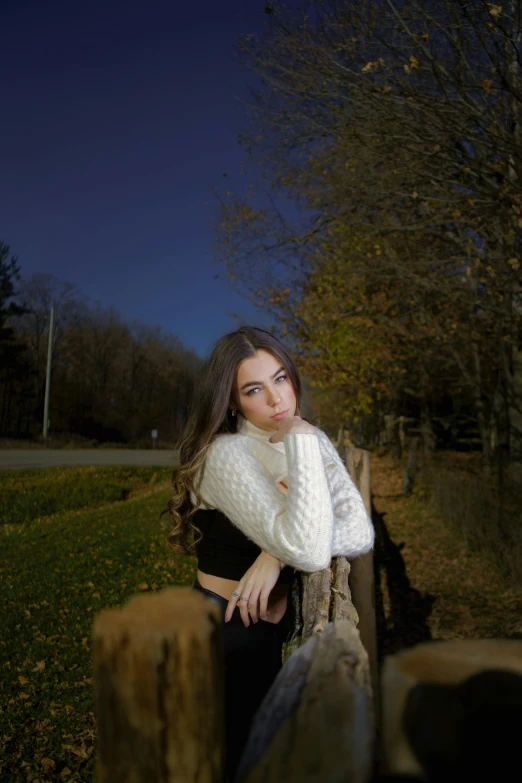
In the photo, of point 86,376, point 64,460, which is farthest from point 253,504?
point 86,376

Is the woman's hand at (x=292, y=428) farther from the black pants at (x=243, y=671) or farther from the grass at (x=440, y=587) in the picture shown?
the grass at (x=440, y=587)

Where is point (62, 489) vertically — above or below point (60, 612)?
above

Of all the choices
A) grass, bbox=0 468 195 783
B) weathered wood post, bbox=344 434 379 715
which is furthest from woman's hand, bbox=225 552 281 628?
grass, bbox=0 468 195 783

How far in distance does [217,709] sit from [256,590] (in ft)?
4.29

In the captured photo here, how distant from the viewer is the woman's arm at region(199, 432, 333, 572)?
2098 mm

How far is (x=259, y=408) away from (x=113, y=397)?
4382 cm

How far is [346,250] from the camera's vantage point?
11.7 metres

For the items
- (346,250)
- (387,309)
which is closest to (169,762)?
(346,250)

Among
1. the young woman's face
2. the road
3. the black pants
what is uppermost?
the young woman's face

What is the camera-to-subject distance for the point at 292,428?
2287 millimetres

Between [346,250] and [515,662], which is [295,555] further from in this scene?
[346,250]

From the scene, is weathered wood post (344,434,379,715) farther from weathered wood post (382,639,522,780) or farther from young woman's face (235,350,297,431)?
weathered wood post (382,639,522,780)

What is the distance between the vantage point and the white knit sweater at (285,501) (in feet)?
6.90

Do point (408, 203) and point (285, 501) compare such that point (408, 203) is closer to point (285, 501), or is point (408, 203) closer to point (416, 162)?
point (416, 162)
